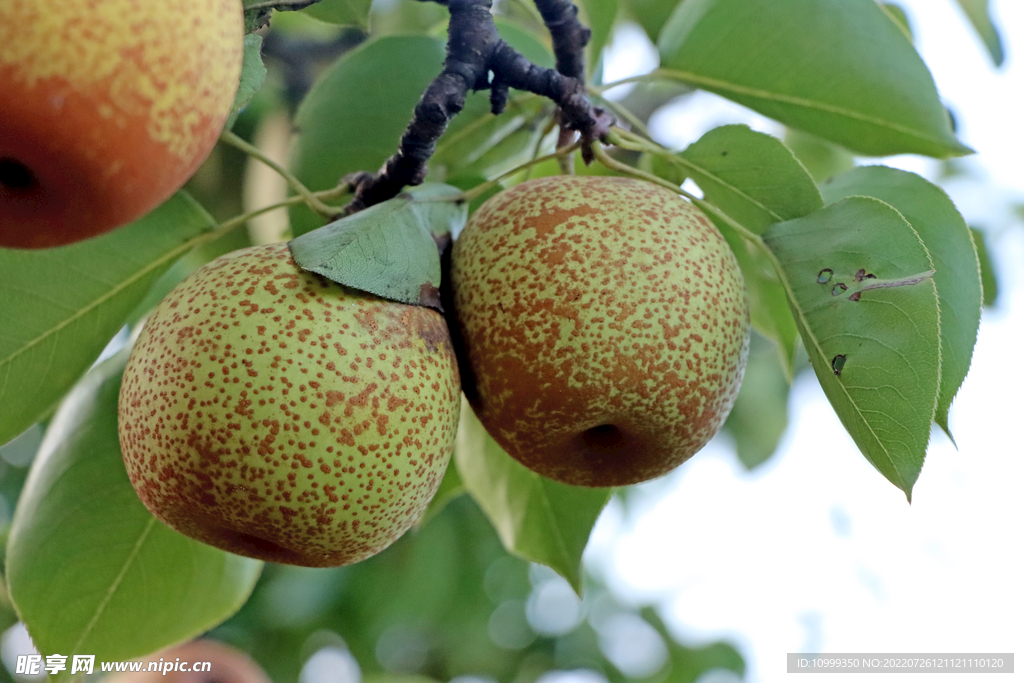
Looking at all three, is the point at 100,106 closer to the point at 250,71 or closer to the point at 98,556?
the point at 250,71

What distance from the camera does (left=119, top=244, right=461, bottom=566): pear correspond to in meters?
0.93

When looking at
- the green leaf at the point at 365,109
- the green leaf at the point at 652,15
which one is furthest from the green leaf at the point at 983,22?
the green leaf at the point at 365,109

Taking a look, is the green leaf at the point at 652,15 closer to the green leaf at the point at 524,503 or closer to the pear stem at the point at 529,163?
the pear stem at the point at 529,163

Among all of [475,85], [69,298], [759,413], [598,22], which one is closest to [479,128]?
[598,22]

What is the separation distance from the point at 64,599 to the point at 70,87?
98 centimetres

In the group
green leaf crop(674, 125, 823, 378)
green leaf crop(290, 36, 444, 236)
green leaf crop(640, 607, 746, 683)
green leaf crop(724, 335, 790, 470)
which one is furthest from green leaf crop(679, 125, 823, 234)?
green leaf crop(640, 607, 746, 683)

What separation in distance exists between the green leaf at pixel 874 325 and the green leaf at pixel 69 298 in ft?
2.82

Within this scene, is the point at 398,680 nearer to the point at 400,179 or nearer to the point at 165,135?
the point at 400,179

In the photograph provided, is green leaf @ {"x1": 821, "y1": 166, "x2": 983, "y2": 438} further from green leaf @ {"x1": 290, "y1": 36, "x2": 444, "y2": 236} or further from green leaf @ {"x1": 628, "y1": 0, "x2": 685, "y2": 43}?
green leaf @ {"x1": 628, "y1": 0, "x2": 685, "y2": 43}

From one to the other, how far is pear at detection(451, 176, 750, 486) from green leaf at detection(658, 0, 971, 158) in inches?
13.2

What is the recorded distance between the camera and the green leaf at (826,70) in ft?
4.33

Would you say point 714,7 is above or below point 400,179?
above

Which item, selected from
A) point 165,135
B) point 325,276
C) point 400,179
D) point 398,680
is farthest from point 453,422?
point 398,680

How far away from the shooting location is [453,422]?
108 cm
